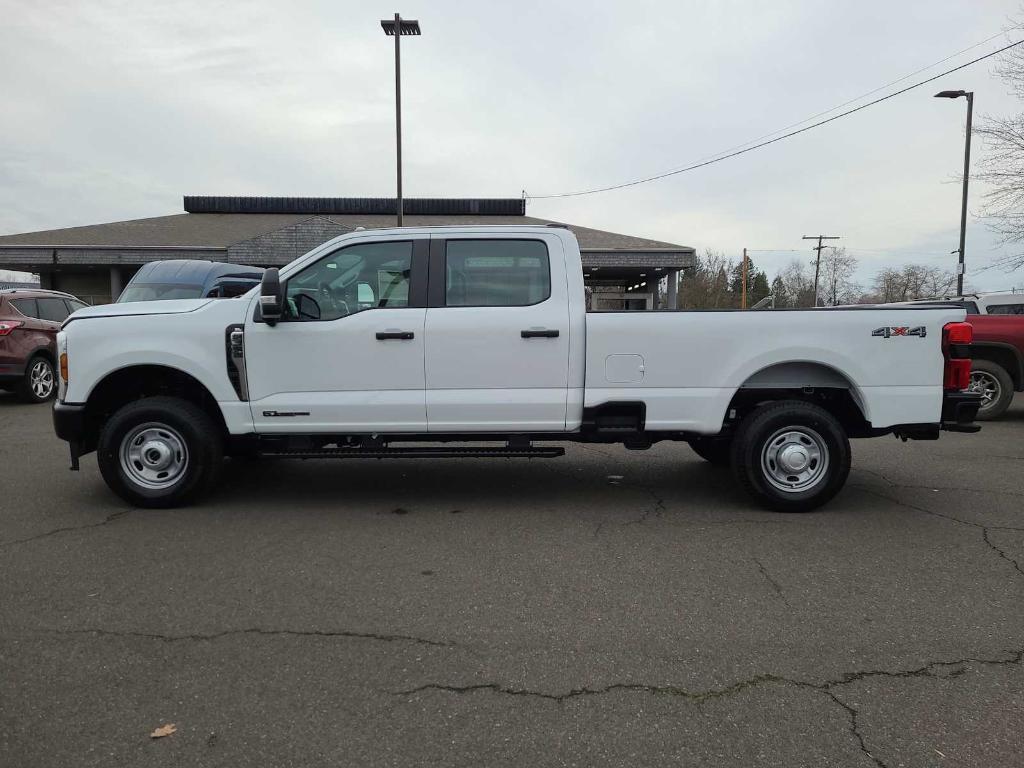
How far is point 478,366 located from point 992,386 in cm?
862

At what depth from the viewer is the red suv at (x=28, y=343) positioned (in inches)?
437

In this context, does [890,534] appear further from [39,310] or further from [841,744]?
[39,310]

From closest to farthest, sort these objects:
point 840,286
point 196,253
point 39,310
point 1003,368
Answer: point 1003,368, point 39,310, point 196,253, point 840,286

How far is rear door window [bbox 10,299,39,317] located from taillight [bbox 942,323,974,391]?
1270 centimetres

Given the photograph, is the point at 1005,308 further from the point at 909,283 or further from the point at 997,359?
the point at 909,283

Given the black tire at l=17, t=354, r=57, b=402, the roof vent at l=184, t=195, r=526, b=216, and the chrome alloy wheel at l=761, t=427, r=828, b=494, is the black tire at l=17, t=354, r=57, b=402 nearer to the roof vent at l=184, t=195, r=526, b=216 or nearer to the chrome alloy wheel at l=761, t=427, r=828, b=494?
the chrome alloy wheel at l=761, t=427, r=828, b=494

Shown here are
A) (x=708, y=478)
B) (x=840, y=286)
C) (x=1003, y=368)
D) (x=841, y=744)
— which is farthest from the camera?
(x=840, y=286)

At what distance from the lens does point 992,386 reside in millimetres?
10148

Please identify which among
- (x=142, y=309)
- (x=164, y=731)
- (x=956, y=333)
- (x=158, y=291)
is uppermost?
(x=158, y=291)

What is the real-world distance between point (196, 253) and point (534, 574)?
22.8 metres

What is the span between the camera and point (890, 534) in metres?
4.93

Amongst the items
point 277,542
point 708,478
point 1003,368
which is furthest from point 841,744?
point 1003,368

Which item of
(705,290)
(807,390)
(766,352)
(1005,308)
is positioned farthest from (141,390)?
(705,290)

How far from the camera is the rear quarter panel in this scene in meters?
5.18
